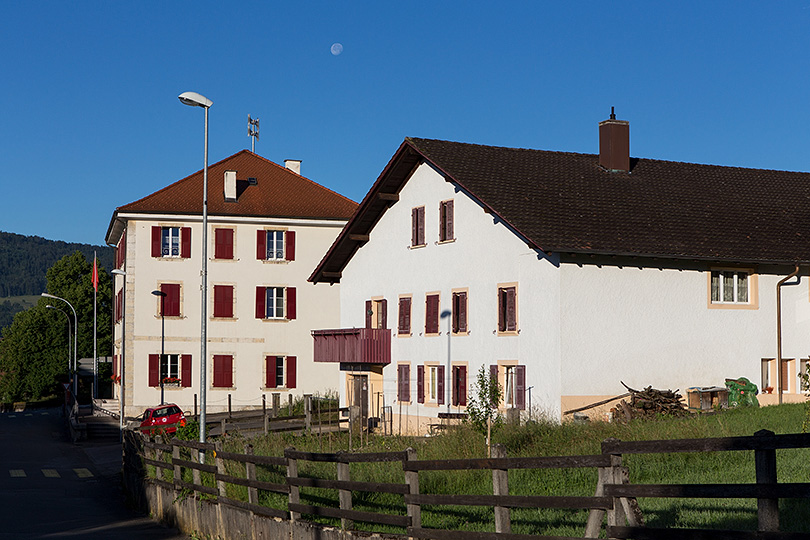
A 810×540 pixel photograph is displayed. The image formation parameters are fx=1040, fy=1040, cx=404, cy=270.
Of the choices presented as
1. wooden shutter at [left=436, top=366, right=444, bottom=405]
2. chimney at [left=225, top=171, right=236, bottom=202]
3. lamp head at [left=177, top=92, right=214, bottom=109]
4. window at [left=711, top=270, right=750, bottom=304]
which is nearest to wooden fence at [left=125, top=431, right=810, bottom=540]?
lamp head at [left=177, top=92, right=214, bottom=109]

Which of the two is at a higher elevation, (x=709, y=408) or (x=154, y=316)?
(x=154, y=316)

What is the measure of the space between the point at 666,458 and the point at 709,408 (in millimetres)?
14091

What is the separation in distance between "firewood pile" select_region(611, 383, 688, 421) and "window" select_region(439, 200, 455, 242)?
8.36 meters

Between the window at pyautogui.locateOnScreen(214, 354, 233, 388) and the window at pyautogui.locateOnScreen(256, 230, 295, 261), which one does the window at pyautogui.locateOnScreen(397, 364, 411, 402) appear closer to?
the window at pyautogui.locateOnScreen(214, 354, 233, 388)

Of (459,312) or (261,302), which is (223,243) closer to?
(261,302)

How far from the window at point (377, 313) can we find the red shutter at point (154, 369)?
52.2 ft

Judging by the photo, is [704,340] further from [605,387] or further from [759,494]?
[759,494]

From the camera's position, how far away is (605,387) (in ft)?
96.0

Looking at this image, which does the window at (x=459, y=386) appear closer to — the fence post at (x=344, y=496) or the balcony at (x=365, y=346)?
the balcony at (x=365, y=346)

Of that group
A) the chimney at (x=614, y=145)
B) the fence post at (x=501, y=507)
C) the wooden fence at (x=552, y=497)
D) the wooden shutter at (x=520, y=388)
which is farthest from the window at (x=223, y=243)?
the fence post at (x=501, y=507)

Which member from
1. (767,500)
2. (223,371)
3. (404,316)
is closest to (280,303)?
(223,371)

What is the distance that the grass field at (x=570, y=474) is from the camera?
36.2 ft

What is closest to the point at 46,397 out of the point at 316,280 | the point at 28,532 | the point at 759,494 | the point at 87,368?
the point at 87,368

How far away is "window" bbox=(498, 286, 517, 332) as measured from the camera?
102ft
